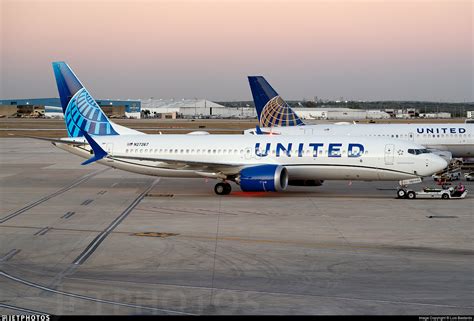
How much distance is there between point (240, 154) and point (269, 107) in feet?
83.0

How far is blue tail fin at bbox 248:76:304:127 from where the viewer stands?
64.1 m

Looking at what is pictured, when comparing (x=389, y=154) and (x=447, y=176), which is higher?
(x=389, y=154)

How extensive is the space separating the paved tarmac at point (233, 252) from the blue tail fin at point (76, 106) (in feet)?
14.5

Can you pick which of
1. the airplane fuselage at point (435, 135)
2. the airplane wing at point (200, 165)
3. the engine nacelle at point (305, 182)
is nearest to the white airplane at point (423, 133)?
the airplane fuselage at point (435, 135)

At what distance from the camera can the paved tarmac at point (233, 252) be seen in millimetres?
17047

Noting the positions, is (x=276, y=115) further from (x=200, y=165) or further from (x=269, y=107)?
(x=200, y=165)

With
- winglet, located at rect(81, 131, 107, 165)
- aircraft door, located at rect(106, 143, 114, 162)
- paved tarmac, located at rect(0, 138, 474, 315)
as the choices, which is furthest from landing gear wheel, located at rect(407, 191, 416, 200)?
aircraft door, located at rect(106, 143, 114, 162)

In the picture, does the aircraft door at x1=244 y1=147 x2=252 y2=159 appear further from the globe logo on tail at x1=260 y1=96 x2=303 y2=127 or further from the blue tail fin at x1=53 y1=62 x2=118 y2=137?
the globe logo on tail at x1=260 y1=96 x2=303 y2=127

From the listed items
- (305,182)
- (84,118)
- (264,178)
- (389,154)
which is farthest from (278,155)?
(84,118)

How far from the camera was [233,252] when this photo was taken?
917 inches

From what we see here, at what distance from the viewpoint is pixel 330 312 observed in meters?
16.0

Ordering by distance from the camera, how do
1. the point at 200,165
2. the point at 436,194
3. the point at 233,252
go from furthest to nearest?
the point at 200,165
the point at 436,194
the point at 233,252

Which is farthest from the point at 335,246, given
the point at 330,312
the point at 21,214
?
the point at 21,214

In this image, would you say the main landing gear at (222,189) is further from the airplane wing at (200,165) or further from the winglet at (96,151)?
the winglet at (96,151)
